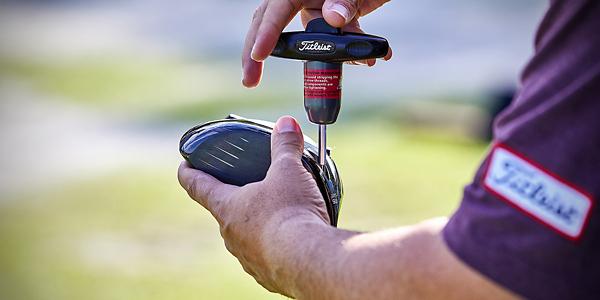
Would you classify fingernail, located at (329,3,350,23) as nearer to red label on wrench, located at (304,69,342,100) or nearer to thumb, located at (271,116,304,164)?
red label on wrench, located at (304,69,342,100)

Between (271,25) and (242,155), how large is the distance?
0.29m

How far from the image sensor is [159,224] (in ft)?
20.1

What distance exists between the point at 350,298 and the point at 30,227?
17.3 feet

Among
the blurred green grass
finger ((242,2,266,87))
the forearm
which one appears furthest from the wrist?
the blurred green grass

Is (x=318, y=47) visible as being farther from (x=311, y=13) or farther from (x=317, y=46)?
(x=311, y=13)

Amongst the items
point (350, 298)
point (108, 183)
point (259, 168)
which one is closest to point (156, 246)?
point (108, 183)

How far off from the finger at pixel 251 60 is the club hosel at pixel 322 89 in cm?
20

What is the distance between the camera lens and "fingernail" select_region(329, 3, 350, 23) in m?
1.75

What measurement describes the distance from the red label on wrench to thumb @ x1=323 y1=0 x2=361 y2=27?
10 centimetres

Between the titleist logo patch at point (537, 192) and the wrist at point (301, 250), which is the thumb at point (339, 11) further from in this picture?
the titleist logo patch at point (537, 192)

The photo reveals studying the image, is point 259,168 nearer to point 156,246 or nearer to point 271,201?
point 271,201

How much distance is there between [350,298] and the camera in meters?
1.32

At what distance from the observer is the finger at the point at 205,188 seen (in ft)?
5.46

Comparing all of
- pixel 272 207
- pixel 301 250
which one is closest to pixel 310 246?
pixel 301 250
